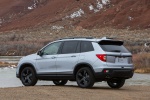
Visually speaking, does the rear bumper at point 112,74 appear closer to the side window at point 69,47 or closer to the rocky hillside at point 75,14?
the side window at point 69,47

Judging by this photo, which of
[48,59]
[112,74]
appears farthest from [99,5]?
[112,74]

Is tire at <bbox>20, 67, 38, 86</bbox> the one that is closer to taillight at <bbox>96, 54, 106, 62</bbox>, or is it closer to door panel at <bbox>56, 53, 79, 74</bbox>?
door panel at <bbox>56, 53, 79, 74</bbox>

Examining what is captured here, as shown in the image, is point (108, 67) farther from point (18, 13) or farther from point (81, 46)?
point (18, 13)

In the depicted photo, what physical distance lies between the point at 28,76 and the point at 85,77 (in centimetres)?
267

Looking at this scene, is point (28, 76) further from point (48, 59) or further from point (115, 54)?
point (115, 54)

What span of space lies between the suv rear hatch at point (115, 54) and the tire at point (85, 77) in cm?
75

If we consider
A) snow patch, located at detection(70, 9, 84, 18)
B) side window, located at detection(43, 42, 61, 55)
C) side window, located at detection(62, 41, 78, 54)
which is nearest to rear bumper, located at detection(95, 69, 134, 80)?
side window, located at detection(62, 41, 78, 54)

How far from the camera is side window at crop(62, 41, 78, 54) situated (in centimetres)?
1809

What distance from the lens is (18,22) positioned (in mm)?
93750

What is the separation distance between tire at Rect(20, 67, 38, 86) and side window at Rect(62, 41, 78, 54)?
149cm

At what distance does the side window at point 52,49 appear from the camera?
60.7 feet

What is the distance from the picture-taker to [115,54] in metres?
17.2

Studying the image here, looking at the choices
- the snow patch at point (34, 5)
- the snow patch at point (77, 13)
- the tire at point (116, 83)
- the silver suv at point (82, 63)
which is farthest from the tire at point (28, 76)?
the snow patch at point (34, 5)

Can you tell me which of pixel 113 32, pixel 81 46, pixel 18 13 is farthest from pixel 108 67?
pixel 18 13
